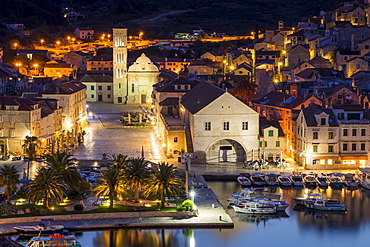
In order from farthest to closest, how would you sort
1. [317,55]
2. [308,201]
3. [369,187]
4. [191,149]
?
[317,55] → [191,149] → [369,187] → [308,201]

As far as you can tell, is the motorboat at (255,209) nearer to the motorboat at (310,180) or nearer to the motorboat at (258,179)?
the motorboat at (258,179)

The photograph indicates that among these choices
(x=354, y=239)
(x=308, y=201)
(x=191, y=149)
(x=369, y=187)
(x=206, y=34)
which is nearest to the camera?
(x=354, y=239)

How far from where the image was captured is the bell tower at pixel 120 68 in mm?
101188

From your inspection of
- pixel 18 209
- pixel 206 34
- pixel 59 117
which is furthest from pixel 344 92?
pixel 206 34

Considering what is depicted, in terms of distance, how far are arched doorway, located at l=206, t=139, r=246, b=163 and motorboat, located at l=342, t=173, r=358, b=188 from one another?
8601 mm

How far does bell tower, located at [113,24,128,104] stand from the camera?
332 feet

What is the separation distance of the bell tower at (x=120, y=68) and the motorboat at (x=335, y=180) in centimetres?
5284

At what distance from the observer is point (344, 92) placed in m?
70.0

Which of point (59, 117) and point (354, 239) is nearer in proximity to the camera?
point (354, 239)

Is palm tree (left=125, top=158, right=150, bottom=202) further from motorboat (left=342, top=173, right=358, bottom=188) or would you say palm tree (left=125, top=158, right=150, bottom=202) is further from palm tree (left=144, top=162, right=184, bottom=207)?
motorboat (left=342, top=173, right=358, bottom=188)

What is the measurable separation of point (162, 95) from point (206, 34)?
78766 mm

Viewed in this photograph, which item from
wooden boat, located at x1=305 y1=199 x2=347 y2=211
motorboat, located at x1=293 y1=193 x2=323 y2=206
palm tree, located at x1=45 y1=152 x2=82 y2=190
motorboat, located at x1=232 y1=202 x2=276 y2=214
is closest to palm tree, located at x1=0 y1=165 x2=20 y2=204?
palm tree, located at x1=45 y1=152 x2=82 y2=190

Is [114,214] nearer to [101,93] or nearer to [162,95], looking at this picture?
[162,95]

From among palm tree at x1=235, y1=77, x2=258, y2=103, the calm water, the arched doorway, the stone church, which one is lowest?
the calm water
